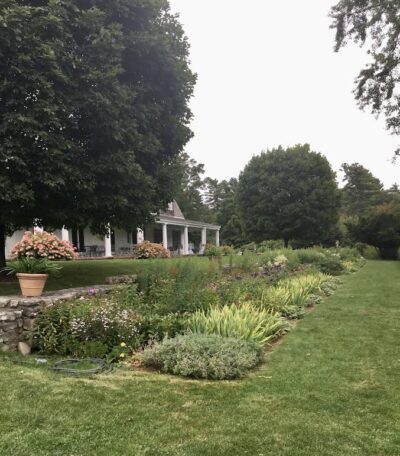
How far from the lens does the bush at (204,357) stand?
4785mm

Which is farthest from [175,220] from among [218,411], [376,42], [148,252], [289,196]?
[218,411]

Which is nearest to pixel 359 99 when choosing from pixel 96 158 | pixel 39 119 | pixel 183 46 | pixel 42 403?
pixel 183 46

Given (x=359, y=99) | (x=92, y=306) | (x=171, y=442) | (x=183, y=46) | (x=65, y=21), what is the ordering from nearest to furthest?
1. (x=171, y=442)
2. (x=92, y=306)
3. (x=65, y=21)
4. (x=183, y=46)
5. (x=359, y=99)

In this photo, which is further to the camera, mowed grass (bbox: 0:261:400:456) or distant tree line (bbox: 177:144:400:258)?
distant tree line (bbox: 177:144:400:258)

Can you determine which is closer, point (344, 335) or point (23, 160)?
point (344, 335)

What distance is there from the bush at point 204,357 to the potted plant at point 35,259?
7.34ft

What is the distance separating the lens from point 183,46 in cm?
1067

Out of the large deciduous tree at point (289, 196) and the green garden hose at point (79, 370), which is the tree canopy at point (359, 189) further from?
the green garden hose at point (79, 370)

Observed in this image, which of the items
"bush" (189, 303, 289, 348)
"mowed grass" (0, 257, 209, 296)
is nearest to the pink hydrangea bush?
"mowed grass" (0, 257, 209, 296)

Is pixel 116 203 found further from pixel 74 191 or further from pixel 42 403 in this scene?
pixel 42 403

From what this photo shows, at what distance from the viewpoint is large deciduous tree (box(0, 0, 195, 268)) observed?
7.33 m

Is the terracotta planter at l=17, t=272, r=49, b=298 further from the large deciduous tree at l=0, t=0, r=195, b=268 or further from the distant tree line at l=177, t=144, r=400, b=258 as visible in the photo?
the distant tree line at l=177, t=144, r=400, b=258

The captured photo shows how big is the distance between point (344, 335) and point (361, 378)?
214 cm

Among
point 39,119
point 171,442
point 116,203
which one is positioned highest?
point 39,119
